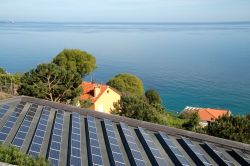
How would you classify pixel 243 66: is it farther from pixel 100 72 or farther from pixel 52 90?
pixel 52 90

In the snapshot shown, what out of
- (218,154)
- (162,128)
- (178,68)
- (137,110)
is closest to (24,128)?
(162,128)

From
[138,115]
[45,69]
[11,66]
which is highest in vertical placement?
[45,69]

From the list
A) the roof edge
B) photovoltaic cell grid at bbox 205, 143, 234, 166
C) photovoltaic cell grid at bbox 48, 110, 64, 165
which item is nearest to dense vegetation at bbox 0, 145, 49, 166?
Result: photovoltaic cell grid at bbox 48, 110, 64, 165

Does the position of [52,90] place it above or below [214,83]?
above

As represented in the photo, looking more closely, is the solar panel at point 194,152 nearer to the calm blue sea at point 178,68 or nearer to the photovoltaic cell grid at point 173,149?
the photovoltaic cell grid at point 173,149

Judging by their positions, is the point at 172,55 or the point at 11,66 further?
the point at 172,55

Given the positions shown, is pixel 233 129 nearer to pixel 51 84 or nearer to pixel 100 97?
pixel 51 84

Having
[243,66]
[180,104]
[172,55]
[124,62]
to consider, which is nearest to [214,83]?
[180,104]
